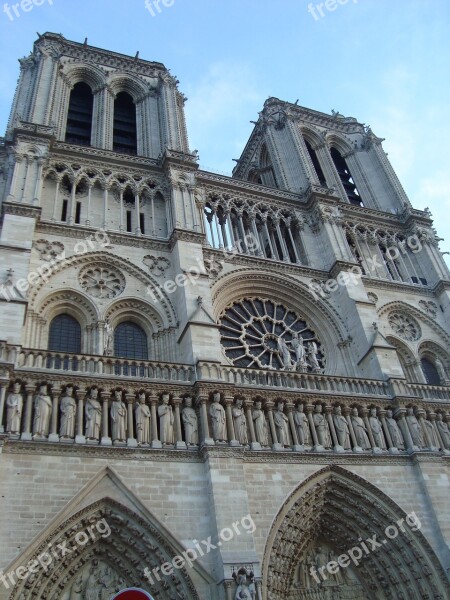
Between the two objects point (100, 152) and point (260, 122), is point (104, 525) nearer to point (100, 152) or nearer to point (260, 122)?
point (100, 152)

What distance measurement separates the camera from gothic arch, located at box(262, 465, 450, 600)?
40.4 feet

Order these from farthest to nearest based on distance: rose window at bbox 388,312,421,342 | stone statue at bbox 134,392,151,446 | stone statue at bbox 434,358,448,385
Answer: rose window at bbox 388,312,421,342 < stone statue at bbox 434,358,448,385 < stone statue at bbox 134,392,151,446

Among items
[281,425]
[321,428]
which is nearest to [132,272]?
[281,425]

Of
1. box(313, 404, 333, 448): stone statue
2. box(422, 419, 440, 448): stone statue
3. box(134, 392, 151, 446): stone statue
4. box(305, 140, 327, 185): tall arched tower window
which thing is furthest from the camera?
box(305, 140, 327, 185): tall arched tower window

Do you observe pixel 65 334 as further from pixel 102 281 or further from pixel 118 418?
pixel 118 418

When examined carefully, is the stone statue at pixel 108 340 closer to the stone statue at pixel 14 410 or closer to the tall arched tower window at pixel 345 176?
the stone statue at pixel 14 410

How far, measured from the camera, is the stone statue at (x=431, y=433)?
14.7 metres

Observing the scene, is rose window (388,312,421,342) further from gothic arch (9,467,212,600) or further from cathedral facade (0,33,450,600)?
gothic arch (9,467,212,600)

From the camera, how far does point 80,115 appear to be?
22.0m

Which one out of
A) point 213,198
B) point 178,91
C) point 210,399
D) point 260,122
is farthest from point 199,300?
point 260,122

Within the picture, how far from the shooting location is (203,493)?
38.1ft

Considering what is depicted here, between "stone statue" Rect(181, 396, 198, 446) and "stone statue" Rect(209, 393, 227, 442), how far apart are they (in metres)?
0.39

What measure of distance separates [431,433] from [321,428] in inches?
126

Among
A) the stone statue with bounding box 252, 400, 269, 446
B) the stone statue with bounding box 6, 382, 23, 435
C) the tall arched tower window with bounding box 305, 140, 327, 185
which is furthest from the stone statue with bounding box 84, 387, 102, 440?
the tall arched tower window with bounding box 305, 140, 327, 185
